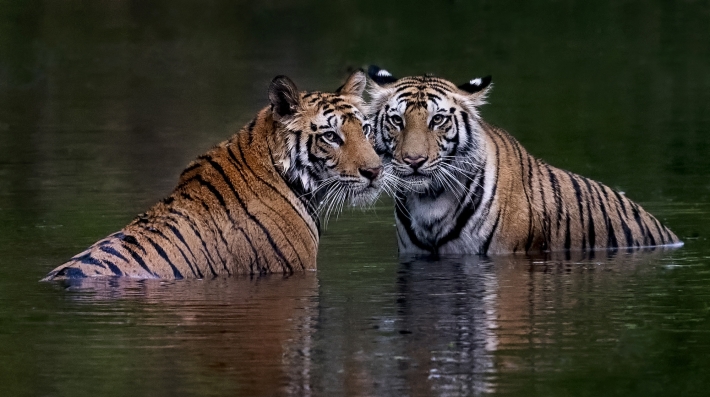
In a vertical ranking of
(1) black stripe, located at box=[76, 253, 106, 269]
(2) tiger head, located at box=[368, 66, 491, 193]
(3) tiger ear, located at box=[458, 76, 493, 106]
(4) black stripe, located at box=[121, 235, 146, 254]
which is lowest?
(1) black stripe, located at box=[76, 253, 106, 269]

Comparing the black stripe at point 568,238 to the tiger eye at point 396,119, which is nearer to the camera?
the tiger eye at point 396,119

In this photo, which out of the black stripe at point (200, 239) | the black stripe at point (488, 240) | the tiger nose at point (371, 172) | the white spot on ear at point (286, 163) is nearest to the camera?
the black stripe at point (200, 239)

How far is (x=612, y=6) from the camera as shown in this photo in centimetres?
2664

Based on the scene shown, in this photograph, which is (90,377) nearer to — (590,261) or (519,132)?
(590,261)

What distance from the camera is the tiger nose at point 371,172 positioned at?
8.20 metres

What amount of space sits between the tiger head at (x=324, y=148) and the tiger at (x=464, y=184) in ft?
2.02


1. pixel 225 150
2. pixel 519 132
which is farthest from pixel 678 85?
pixel 225 150

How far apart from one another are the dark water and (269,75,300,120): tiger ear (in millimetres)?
875

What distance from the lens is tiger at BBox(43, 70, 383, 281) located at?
8.15m

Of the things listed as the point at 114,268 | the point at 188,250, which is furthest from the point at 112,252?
the point at 188,250

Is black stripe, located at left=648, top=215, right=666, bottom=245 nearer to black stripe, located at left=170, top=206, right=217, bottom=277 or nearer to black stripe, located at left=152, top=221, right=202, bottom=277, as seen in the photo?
black stripe, located at left=170, top=206, right=217, bottom=277

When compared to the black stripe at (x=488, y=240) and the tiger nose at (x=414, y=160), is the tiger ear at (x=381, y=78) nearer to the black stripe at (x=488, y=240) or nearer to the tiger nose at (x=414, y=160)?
the tiger nose at (x=414, y=160)

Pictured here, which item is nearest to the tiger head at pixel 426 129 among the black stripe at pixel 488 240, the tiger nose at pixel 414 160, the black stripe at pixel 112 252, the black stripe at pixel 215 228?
the tiger nose at pixel 414 160

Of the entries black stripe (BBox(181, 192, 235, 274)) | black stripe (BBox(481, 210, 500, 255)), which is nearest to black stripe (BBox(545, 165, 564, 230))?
black stripe (BBox(481, 210, 500, 255))
